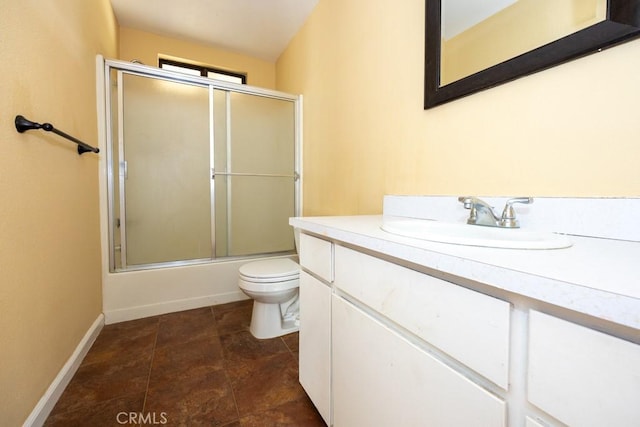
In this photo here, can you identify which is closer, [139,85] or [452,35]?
[452,35]

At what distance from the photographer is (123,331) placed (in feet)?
5.64

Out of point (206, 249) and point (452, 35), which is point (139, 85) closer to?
point (206, 249)

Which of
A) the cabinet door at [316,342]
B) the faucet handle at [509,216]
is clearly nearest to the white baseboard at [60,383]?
the cabinet door at [316,342]

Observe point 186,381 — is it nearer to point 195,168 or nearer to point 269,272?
point 269,272

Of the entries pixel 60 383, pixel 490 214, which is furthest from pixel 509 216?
pixel 60 383

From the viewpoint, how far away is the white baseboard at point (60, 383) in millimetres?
969

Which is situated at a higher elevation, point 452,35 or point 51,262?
point 452,35

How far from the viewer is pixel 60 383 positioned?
1.15 meters

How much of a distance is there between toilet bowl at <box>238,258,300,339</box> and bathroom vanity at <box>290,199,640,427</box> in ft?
2.59

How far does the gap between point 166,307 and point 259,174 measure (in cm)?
135

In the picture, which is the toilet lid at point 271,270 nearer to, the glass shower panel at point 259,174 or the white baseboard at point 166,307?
the white baseboard at point 166,307

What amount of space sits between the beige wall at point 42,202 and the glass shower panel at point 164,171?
0.43 m

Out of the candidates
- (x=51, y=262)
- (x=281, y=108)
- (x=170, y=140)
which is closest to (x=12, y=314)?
(x=51, y=262)

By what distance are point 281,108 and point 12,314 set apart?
2258 mm
